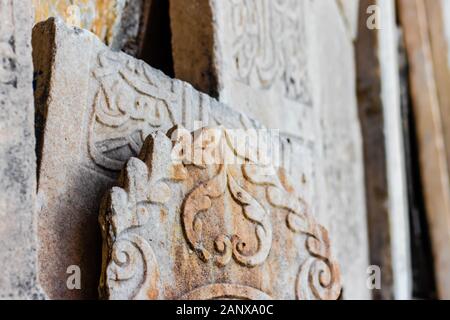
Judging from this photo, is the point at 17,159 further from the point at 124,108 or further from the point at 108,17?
the point at 108,17

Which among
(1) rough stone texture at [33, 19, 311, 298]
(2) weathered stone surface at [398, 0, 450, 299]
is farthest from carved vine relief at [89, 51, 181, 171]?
(2) weathered stone surface at [398, 0, 450, 299]

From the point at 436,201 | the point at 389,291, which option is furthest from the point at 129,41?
the point at 436,201

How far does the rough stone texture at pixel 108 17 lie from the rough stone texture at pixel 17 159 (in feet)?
1.08

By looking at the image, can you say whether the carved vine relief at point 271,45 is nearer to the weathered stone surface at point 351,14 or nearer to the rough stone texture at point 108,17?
the rough stone texture at point 108,17

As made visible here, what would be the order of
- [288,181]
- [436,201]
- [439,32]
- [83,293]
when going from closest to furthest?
[83,293] → [288,181] → [436,201] → [439,32]

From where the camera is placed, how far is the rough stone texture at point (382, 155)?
261cm

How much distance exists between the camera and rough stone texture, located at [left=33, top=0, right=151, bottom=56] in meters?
1.18

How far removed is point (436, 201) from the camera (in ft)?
10.6

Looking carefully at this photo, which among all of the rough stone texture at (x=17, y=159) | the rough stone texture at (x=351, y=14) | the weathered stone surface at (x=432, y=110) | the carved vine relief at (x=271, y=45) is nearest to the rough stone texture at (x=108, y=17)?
the carved vine relief at (x=271, y=45)

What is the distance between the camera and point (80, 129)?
984 millimetres

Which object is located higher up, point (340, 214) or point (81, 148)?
point (340, 214)
